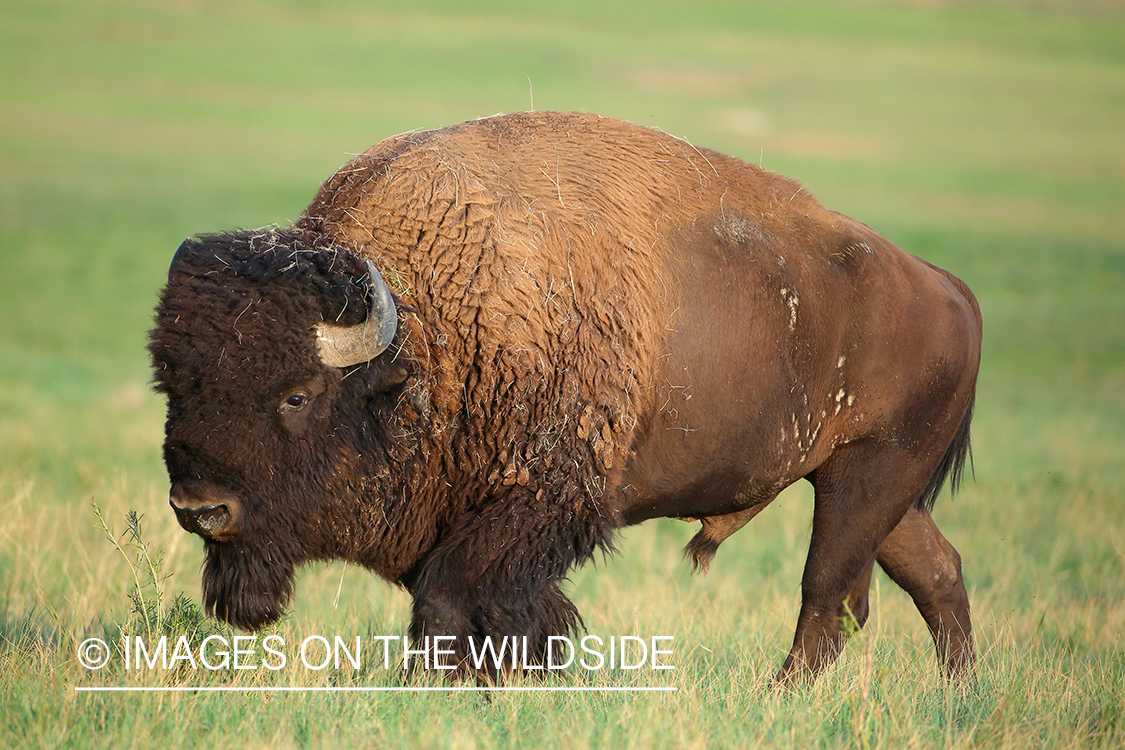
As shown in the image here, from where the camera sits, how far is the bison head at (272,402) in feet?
14.9

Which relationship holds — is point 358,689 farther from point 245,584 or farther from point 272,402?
point 272,402

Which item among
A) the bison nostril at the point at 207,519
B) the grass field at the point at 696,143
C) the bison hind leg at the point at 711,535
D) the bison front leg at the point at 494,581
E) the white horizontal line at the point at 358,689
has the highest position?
the bison nostril at the point at 207,519

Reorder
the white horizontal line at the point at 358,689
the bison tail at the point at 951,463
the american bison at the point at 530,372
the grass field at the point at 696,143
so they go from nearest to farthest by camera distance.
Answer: the white horizontal line at the point at 358,689 → the grass field at the point at 696,143 → the american bison at the point at 530,372 → the bison tail at the point at 951,463

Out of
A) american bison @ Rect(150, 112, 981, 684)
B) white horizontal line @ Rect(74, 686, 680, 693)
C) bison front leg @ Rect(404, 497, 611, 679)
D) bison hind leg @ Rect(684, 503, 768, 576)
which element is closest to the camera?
white horizontal line @ Rect(74, 686, 680, 693)

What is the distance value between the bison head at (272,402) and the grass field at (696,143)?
543mm

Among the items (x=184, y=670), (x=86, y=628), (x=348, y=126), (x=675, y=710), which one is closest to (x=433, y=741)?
(x=675, y=710)

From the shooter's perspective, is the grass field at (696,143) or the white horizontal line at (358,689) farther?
the grass field at (696,143)

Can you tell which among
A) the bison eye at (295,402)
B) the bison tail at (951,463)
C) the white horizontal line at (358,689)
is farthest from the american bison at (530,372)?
the bison tail at (951,463)

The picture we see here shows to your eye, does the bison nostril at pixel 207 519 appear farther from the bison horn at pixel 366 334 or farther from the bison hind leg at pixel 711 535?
the bison hind leg at pixel 711 535

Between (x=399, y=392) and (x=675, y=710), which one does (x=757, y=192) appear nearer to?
(x=399, y=392)

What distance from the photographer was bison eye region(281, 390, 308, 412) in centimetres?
465

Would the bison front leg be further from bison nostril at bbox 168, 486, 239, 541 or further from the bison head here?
bison nostril at bbox 168, 486, 239, 541

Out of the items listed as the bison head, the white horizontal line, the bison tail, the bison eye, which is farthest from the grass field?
the bison eye

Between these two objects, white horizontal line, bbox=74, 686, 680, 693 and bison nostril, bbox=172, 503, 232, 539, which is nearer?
white horizontal line, bbox=74, 686, 680, 693
